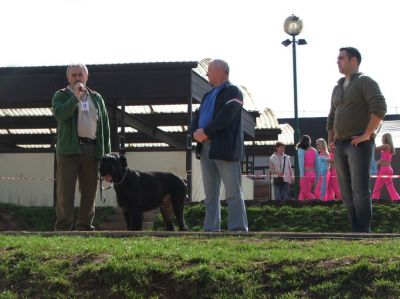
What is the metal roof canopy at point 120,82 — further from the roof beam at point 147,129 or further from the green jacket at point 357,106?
the green jacket at point 357,106

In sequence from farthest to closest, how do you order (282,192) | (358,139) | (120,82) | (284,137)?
(284,137)
(120,82)
(282,192)
(358,139)

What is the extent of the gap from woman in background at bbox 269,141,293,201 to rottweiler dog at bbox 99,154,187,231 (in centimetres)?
589

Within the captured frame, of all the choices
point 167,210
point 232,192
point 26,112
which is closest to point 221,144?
point 232,192

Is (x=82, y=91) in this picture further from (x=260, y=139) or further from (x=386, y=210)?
(x=260, y=139)

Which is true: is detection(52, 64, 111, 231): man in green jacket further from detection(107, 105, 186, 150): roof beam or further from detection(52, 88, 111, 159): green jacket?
detection(107, 105, 186, 150): roof beam

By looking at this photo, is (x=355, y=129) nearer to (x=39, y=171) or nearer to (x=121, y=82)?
(x=121, y=82)

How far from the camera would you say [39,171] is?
2052 cm

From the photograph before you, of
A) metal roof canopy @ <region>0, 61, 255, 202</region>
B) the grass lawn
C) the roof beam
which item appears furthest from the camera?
the roof beam

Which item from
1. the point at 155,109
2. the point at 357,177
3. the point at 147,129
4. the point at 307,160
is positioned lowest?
the point at 357,177

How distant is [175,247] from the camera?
6.42 meters

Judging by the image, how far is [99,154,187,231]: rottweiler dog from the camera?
9.60 metres

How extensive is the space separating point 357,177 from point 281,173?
8.46 metres

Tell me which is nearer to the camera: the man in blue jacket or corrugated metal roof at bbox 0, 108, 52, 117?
the man in blue jacket

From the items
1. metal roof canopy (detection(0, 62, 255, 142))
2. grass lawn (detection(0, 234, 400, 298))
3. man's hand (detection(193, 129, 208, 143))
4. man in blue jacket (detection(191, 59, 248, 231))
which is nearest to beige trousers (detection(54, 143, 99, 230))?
man in blue jacket (detection(191, 59, 248, 231))
